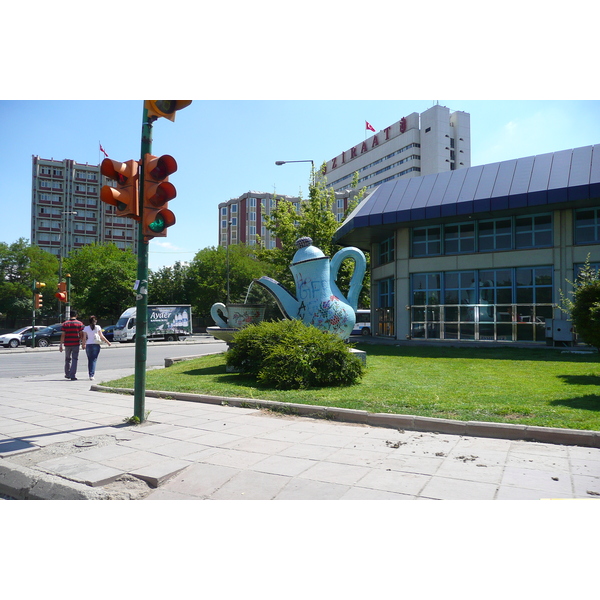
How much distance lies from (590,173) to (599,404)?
1556cm

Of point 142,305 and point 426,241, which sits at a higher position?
point 426,241

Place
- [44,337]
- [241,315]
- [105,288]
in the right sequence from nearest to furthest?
[241,315] → [44,337] → [105,288]

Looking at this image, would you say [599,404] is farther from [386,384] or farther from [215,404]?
[215,404]

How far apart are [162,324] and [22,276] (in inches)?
1405

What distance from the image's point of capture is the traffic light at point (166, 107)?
6673 millimetres

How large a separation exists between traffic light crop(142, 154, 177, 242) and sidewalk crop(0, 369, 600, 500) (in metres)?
2.91

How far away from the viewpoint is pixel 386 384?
32.8ft

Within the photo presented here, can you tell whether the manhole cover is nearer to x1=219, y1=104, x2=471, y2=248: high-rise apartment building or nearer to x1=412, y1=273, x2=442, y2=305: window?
x1=412, y1=273, x2=442, y2=305: window

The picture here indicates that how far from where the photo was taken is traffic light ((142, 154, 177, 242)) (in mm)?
6863

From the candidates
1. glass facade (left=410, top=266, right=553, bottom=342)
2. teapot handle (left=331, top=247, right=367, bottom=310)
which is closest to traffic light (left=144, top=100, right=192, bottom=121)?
teapot handle (left=331, top=247, right=367, bottom=310)

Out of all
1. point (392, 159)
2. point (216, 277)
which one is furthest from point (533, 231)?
point (392, 159)

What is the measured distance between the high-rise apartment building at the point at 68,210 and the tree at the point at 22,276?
2383 cm

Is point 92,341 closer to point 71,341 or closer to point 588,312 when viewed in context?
point 71,341

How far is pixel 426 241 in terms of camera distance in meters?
25.1
